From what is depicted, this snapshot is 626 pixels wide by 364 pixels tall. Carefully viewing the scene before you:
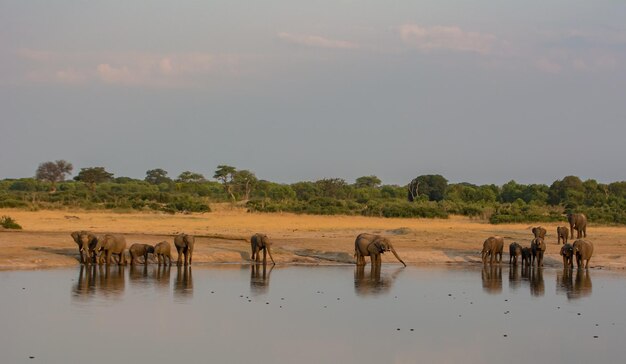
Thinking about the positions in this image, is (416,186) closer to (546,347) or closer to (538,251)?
(538,251)

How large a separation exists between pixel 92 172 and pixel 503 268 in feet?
198

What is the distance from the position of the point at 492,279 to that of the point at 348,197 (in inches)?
2149

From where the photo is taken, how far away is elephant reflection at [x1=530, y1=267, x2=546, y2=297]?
82.3ft

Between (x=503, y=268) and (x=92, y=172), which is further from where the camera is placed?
(x=92, y=172)

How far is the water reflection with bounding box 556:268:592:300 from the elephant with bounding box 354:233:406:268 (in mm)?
5087

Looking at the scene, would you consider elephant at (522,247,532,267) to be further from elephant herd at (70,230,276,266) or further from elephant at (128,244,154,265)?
elephant at (128,244,154,265)

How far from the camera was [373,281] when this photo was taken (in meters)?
26.9

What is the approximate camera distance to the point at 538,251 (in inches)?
1223

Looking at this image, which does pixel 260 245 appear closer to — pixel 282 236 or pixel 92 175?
pixel 282 236

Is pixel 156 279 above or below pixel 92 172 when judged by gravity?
below

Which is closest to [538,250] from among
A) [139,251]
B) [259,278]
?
[259,278]

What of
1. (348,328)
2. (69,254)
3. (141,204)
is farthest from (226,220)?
(348,328)

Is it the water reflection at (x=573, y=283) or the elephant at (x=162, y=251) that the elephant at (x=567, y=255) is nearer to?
the water reflection at (x=573, y=283)

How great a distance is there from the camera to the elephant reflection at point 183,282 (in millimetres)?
23505
